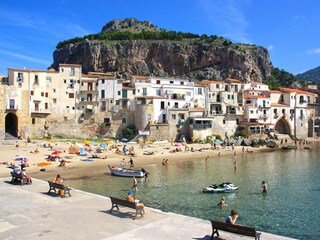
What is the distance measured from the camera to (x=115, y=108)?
6456cm

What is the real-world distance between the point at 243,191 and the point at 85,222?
17.0 meters

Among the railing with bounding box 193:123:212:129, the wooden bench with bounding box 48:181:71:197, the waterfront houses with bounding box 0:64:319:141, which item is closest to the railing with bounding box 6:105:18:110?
the waterfront houses with bounding box 0:64:319:141

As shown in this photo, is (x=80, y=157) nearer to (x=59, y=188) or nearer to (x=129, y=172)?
(x=129, y=172)

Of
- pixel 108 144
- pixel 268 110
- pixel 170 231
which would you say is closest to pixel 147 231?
pixel 170 231

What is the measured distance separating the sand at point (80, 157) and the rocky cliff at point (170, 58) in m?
58.0

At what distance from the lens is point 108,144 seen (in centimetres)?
5588

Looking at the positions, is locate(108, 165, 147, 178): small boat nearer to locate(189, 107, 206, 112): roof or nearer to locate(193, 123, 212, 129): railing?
locate(193, 123, 212, 129): railing

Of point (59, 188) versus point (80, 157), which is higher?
point (59, 188)

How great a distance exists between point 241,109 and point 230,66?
46282 mm

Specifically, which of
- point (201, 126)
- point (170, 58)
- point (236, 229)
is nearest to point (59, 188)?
point (236, 229)

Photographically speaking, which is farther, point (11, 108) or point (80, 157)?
point (11, 108)

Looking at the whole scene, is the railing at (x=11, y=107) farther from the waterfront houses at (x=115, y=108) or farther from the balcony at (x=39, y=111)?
the balcony at (x=39, y=111)

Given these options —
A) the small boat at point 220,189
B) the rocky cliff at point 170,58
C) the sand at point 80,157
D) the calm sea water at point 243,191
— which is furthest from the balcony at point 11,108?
the rocky cliff at point 170,58

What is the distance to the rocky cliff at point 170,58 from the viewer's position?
375ft
